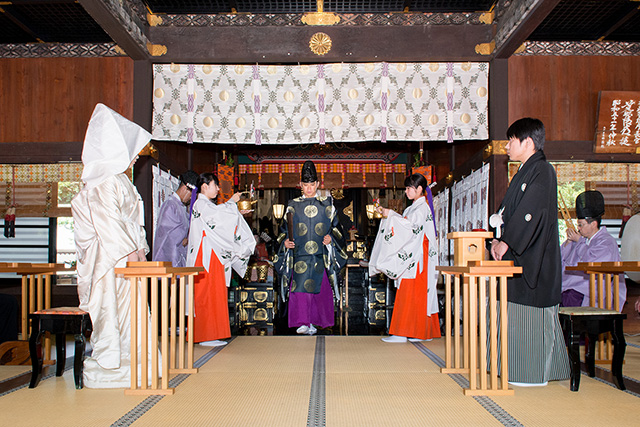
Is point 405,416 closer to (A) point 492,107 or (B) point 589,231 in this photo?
(B) point 589,231

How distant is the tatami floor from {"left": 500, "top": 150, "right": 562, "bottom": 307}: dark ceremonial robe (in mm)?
642

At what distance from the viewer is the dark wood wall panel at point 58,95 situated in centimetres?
604

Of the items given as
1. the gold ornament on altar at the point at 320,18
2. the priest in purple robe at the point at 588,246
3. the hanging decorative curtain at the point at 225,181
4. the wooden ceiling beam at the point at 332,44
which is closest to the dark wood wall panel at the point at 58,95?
the wooden ceiling beam at the point at 332,44

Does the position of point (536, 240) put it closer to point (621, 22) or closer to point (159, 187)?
point (621, 22)

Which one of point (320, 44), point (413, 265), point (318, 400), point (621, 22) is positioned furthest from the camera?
point (320, 44)

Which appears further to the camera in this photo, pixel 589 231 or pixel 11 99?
pixel 11 99

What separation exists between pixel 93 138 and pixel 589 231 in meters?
4.79

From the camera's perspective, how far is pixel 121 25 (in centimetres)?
503

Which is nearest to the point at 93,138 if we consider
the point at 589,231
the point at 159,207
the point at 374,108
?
the point at 159,207

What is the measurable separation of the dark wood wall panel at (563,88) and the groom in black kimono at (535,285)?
2.77m

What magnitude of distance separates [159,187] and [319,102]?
2.29m

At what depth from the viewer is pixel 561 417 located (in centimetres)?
271

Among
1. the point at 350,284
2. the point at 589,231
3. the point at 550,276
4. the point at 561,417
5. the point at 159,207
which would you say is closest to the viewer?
the point at 561,417

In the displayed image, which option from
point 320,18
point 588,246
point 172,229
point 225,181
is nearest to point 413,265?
point 588,246
